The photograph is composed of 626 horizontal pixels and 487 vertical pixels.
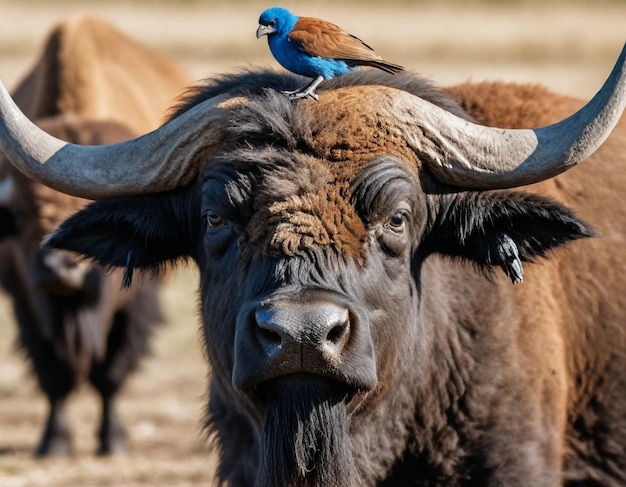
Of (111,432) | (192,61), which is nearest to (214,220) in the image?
(111,432)

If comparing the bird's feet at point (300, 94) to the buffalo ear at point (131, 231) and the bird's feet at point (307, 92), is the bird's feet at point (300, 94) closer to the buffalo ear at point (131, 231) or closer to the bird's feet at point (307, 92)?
the bird's feet at point (307, 92)

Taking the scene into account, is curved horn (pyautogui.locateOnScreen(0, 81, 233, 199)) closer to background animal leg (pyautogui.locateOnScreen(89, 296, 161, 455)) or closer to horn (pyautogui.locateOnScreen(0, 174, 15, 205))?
horn (pyautogui.locateOnScreen(0, 174, 15, 205))

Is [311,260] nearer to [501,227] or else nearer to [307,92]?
[307,92]

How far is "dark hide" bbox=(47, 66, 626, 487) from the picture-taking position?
177 inches

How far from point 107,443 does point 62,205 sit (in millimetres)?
1935

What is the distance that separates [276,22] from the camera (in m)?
4.91

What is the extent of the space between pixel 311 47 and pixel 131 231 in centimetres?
116

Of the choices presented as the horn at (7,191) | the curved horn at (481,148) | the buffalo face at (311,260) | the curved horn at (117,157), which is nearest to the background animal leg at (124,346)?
the horn at (7,191)

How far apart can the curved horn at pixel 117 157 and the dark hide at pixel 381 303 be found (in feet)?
0.39

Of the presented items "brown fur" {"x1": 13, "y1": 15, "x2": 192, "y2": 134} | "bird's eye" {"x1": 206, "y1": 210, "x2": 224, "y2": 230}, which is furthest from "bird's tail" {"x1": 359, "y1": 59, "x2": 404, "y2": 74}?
"brown fur" {"x1": 13, "y1": 15, "x2": 192, "y2": 134}

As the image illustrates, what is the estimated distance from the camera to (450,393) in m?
5.36

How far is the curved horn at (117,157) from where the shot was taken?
5.05 meters

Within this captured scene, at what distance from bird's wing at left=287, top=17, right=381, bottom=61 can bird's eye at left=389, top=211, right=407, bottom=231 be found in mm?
624

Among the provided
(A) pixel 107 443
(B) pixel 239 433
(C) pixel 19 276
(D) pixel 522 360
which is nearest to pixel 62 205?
(C) pixel 19 276
